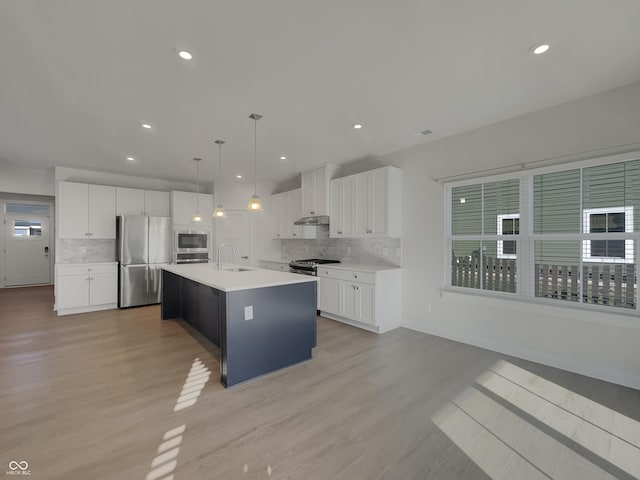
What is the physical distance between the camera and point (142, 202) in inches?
231

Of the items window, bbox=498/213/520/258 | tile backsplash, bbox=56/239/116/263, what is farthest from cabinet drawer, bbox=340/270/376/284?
tile backsplash, bbox=56/239/116/263

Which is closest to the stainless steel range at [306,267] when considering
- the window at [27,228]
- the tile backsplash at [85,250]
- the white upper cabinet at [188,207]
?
the white upper cabinet at [188,207]

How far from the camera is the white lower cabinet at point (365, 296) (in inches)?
159

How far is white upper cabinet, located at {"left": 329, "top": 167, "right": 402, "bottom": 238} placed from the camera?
167 inches

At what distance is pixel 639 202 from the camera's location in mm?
2611

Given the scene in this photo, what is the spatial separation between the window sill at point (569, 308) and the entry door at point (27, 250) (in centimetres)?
1035

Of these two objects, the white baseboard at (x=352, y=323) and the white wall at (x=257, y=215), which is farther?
the white wall at (x=257, y=215)

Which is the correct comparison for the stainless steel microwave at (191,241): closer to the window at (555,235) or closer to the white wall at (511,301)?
the white wall at (511,301)

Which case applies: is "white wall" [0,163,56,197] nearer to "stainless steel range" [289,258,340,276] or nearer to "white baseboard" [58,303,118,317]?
"white baseboard" [58,303,118,317]

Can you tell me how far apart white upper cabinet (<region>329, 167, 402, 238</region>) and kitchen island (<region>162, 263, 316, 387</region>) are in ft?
5.36

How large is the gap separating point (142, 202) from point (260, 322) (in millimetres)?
4518

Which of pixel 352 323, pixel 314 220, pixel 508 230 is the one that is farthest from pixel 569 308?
pixel 314 220

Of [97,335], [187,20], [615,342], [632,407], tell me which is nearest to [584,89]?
[615,342]

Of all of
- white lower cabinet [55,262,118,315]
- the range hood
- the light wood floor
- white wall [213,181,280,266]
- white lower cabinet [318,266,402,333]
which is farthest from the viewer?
white wall [213,181,280,266]
